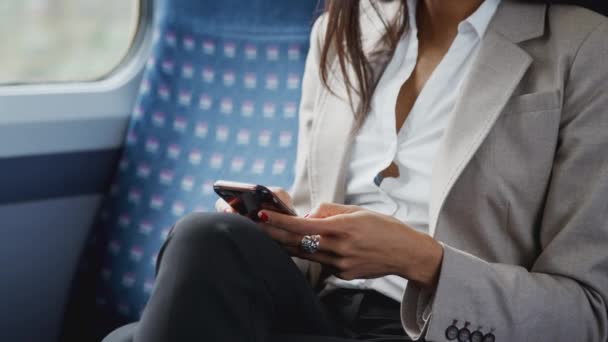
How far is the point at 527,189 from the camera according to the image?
1.24m

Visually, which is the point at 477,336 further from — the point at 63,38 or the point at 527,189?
the point at 63,38

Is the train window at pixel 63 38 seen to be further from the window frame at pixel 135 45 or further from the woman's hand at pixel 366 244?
the woman's hand at pixel 366 244

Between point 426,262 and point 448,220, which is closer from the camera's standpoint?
point 426,262

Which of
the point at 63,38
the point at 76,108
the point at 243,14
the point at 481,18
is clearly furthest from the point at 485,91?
the point at 63,38

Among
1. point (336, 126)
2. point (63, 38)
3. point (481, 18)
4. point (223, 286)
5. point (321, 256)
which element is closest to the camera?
point (223, 286)

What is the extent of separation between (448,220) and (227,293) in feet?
1.17

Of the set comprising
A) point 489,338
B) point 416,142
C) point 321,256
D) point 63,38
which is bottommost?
point 489,338

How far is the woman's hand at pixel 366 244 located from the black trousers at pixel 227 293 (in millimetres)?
50

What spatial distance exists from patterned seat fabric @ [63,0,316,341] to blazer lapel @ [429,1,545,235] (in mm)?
603

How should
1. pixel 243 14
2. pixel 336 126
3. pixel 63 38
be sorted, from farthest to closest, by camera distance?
pixel 63 38 → pixel 243 14 → pixel 336 126

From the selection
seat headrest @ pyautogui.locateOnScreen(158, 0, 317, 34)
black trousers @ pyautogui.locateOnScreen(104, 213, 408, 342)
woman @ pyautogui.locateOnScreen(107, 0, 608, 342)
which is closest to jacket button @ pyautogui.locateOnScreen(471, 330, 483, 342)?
woman @ pyautogui.locateOnScreen(107, 0, 608, 342)

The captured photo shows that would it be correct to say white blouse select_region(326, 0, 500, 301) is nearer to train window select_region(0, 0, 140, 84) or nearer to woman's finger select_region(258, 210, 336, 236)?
woman's finger select_region(258, 210, 336, 236)

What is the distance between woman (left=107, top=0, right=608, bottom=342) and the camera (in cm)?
113

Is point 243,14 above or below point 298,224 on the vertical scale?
above
